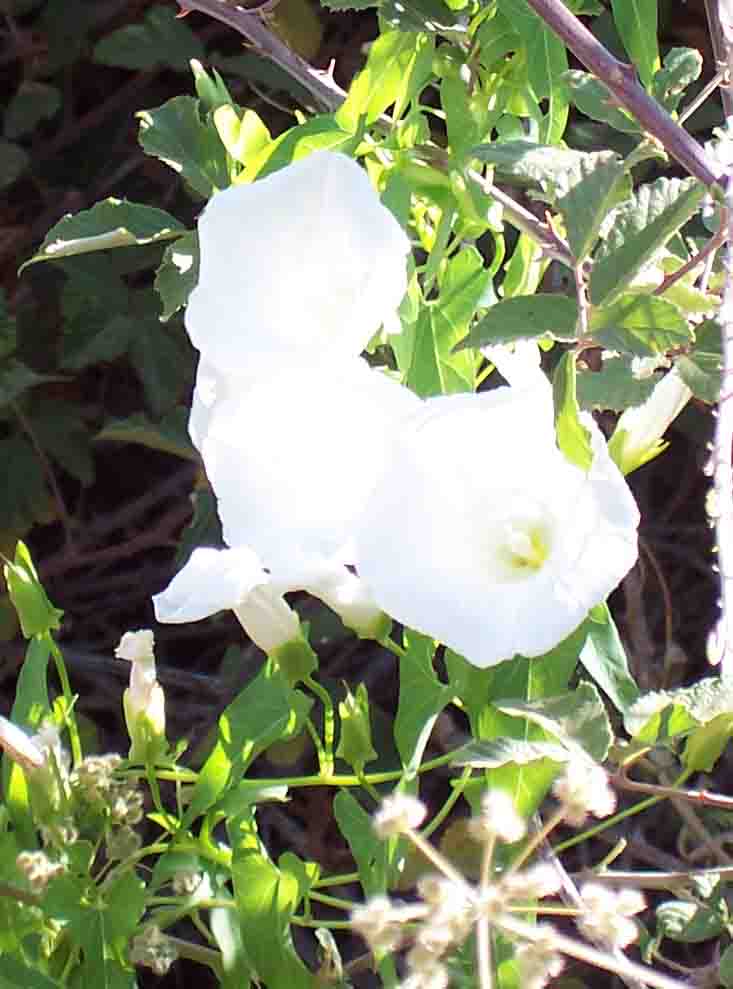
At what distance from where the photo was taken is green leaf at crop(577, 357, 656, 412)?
0.62 m

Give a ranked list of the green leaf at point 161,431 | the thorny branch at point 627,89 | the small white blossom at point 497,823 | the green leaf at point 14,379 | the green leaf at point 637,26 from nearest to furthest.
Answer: the small white blossom at point 497,823 < the thorny branch at point 627,89 < the green leaf at point 637,26 < the green leaf at point 161,431 < the green leaf at point 14,379

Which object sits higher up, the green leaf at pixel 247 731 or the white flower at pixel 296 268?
the white flower at pixel 296 268

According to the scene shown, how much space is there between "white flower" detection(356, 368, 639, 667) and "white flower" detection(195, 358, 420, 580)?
12 millimetres

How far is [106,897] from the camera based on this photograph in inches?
27.4

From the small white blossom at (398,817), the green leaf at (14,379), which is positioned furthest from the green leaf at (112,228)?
the green leaf at (14,379)

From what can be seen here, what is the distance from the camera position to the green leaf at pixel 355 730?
0.68 metres

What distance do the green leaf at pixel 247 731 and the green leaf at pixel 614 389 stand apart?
19 cm

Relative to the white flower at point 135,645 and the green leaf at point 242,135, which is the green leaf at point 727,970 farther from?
the green leaf at point 242,135

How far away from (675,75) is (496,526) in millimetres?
241

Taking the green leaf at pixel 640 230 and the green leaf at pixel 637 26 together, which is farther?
the green leaf at pixel 637 26

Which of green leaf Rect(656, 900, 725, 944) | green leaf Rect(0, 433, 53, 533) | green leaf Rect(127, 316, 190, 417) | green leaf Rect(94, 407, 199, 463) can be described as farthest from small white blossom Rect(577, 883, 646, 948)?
green leaf Rect(0, 433, 53, 533)

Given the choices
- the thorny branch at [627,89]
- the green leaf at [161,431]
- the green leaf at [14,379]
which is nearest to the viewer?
the thorny branch at [627,89]

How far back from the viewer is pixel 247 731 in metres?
0.72

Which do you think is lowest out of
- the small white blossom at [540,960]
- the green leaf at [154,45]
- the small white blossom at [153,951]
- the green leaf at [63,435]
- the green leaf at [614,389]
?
the green leaf at [63,435]
